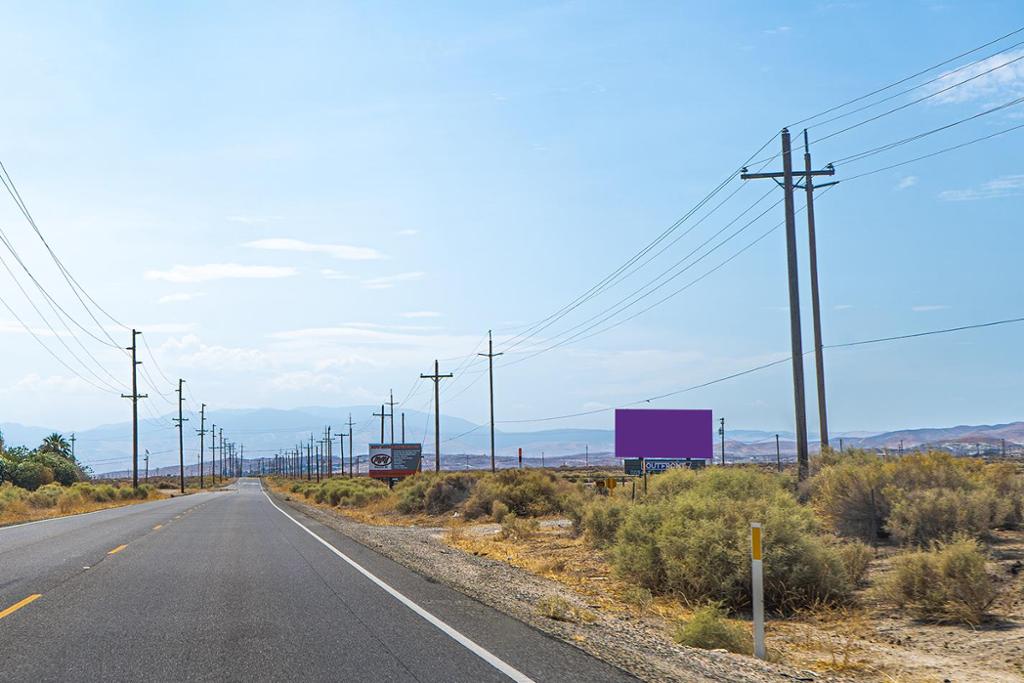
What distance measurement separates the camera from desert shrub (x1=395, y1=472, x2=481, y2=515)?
1716 inches

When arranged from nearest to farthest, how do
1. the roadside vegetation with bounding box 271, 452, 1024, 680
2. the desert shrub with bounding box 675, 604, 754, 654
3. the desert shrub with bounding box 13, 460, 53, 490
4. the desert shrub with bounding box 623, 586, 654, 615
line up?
the desert shrub with bounding box 675, 604, 754, 654 < the roadside vegetation with bounding box 271, 452, 1024, 680 < the desert shrub with bounding box 623, 586, 654, 615 < the desert shrub with bounding box 13, 460, 53, 490

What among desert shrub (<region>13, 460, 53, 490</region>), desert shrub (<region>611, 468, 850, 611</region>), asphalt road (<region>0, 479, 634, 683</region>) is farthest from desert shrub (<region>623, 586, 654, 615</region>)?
desert shrub (<region>13, 460, 53, 490</region>)

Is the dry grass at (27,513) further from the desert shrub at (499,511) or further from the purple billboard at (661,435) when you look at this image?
the purple billboard at (661,435)

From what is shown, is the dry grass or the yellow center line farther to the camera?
the dry grass

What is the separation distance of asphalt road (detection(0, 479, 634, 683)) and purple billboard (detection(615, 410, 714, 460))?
31.1 feet

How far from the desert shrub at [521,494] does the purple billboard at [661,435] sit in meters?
9.19

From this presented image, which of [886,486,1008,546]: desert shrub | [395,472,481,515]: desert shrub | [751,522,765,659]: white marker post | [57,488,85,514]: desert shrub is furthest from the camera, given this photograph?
[57,488,85,514]: desert shrub

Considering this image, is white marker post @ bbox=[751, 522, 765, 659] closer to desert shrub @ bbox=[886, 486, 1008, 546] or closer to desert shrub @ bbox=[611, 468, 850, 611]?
desert shrub @ bbox=[611, 468, 850, 611]

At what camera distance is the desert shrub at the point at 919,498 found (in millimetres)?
15781

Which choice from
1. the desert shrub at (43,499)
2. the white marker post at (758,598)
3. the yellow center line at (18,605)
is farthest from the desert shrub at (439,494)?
the white marker post at (758,598)

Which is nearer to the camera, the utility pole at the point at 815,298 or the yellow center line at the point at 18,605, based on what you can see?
the yellow center line at the point at 18,605

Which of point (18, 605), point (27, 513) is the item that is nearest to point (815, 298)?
point (18, 605)

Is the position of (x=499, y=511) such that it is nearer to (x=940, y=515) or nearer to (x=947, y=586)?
(x=940, y=515)

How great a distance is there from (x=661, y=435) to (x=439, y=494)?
63.3 feet
